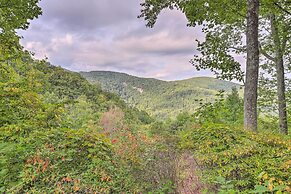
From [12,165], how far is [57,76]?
26.4 m

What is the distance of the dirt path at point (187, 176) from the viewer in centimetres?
280

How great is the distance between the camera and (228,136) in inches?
138

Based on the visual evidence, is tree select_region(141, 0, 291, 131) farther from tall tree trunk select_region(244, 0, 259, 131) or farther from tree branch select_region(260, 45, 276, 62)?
tree branch select_region(260, 45, 276, 62)

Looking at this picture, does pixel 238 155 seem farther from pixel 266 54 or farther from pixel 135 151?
pixel 266 54

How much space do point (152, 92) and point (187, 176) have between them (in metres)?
127

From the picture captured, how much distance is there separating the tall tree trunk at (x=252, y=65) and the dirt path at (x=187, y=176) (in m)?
2.79

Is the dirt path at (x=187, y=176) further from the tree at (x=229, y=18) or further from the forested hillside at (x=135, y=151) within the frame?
the tree at (x=229, y=18)

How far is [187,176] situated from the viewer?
2.98 meters

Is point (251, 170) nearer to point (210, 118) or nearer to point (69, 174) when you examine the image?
point (69, 174)

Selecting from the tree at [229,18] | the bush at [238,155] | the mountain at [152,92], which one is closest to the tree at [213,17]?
the tree at [229,18]

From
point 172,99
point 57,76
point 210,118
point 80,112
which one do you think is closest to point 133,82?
point 172,99

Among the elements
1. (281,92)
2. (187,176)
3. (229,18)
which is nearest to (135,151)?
(187,176)

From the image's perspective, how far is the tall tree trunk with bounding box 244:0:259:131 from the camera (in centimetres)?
552

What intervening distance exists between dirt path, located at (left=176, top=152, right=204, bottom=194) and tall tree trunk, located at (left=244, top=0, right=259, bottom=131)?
9.15ft
